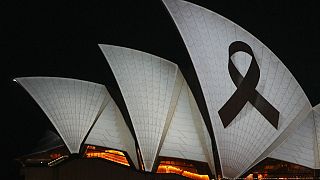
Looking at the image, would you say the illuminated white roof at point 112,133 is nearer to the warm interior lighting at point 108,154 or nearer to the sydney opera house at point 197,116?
the sydney opera house at point 197,116

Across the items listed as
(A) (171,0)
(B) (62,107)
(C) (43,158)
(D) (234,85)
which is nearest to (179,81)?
(D) (234,85)

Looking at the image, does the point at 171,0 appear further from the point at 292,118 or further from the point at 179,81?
the point at 292,118

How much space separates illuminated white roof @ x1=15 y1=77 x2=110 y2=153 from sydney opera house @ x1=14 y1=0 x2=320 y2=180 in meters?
0.07

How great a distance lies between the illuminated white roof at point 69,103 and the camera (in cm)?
2848

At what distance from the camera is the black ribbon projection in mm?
22609

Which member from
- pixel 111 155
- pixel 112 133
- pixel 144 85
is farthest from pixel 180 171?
pixel 144 85

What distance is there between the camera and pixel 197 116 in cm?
2647

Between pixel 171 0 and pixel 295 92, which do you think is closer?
pixel 171 0

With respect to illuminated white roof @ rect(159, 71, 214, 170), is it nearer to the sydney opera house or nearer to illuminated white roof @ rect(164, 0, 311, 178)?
the sydney opera house

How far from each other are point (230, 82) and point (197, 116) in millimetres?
4702

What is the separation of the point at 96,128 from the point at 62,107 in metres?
3.00

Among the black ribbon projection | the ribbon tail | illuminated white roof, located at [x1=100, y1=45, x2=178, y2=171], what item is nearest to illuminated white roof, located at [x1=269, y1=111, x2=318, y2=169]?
the ribbon tail

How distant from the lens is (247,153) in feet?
74.4

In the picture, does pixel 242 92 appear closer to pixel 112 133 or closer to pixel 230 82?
pixel 230 82
